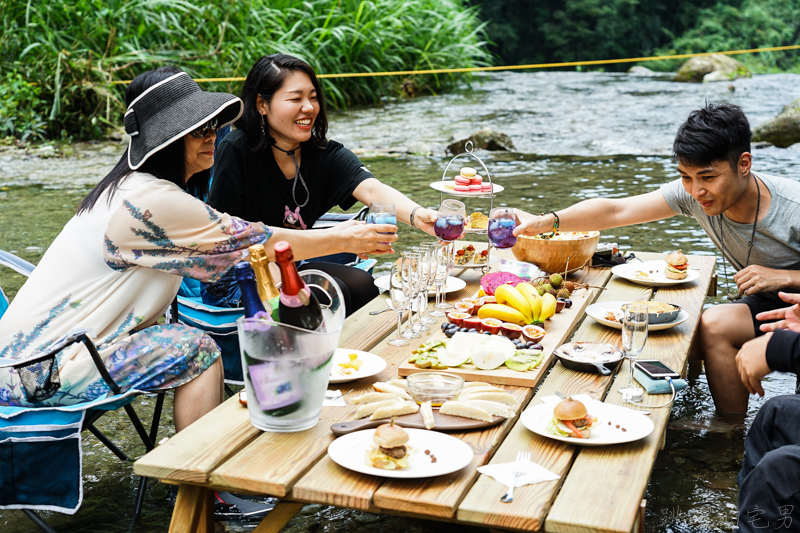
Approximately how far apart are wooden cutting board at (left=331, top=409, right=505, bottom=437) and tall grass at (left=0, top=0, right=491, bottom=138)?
932cm

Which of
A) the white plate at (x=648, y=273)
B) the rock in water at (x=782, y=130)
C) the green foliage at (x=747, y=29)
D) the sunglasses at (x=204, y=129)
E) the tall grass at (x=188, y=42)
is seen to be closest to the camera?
the sunglasses at (x=204, y=129)

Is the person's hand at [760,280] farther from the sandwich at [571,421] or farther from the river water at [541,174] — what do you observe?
the sandwich at [571,421]

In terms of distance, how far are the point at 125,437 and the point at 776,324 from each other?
2436mm

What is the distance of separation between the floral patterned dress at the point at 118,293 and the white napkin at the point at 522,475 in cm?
104

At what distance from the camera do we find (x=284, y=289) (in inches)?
77.3

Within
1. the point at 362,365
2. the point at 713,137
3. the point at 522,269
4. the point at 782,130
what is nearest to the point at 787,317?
the point at 713,137

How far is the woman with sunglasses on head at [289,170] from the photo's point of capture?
3.32m

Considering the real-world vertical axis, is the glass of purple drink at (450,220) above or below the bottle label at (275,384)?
above

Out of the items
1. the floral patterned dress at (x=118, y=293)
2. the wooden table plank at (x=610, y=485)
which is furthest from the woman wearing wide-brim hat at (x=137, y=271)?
the wooden table plank at (x=610, y=485)

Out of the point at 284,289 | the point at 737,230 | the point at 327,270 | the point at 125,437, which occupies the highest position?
the point at 284,289

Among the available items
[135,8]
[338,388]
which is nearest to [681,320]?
[338,388]

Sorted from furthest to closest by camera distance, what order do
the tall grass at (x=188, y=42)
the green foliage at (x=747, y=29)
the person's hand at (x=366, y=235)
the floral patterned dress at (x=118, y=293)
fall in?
the green foliage at (x=747, y=29) → the tall grass at (x=188, y=42) → the person's hand at (x=366, y=235) → the floral patterned dress at (x=118, y=293)

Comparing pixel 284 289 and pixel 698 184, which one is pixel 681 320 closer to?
pixel 698 184

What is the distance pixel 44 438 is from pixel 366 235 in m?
1.18
